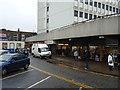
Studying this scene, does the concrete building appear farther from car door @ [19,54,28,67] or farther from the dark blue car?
the dark blue car

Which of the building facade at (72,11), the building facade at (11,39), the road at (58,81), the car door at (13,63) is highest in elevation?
the building facade at (72,11)

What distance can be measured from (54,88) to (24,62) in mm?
5610

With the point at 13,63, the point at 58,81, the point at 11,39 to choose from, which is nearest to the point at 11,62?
the point at 13,63

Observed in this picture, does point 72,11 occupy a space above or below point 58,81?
above

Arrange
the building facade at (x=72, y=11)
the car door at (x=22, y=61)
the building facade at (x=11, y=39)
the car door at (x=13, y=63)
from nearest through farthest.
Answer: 1. the car door at (x=13, y=63)
2. the car door at (x=22, y=61)
3. the building facade at (x=72, y=11)
4. the building facade at (x=11, y=39)

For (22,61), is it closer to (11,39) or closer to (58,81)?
(58,81)

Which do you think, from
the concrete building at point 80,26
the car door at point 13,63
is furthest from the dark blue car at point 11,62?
the concrete building at point 80,26

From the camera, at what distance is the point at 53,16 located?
32.1 meters

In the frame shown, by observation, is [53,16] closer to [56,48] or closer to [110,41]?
[56,48]

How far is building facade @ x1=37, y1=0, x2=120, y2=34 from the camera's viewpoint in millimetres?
26484

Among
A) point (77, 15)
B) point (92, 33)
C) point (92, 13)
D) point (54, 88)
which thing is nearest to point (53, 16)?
point (77, 15)

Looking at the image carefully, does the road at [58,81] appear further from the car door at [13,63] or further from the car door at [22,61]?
the car door at [22,61]

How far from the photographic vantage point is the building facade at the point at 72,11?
26484mm

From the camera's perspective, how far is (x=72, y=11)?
25.8m
